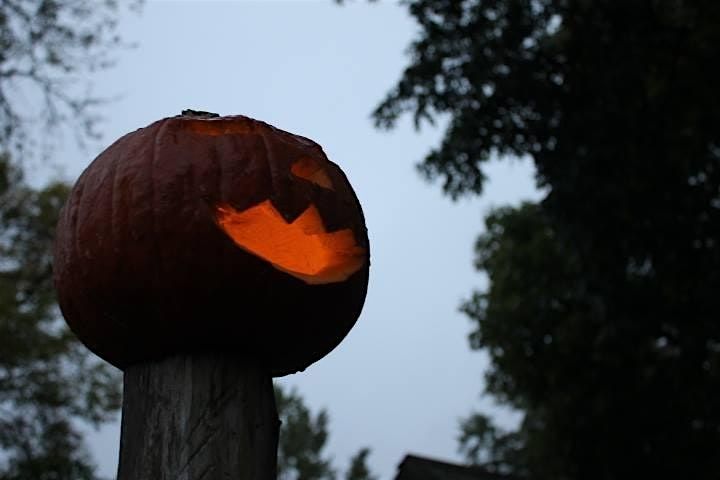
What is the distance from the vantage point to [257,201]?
2.52 metres

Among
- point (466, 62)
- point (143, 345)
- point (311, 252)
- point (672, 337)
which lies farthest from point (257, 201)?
point (672, 337)

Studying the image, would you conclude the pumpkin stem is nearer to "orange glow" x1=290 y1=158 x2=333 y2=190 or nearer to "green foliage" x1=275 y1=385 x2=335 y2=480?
"orange glow" x1=290 y1=158 x2=333 y2=190

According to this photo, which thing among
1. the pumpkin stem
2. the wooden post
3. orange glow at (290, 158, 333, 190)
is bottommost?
the wooden post

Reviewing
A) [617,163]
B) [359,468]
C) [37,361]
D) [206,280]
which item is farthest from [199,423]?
[359,468]

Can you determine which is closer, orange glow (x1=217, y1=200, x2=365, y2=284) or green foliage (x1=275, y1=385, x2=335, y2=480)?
orange glow (x1=217, y1=200, x2=365, y2=284)

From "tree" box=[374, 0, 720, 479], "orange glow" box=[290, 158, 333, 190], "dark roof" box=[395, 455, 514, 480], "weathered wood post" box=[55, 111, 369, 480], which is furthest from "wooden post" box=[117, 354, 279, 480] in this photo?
"tree" box=[374, 0, 720, 479]

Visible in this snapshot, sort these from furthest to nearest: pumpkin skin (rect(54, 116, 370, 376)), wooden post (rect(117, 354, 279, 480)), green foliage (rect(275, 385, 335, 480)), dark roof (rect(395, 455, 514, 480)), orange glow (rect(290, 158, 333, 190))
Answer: green foliage (rect(275, 385, 335, 480)) < dark roof (rect(395, 455, 514, 480)) < orange glow (rect(290, 158, 333, 190)) < pumpkin skin (rect(54, 116, 370, 376)) < wooden post (rect(117, 354, 279, 480))

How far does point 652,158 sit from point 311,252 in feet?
27.9

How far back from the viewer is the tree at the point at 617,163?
9.44 meters

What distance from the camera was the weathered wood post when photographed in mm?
2281

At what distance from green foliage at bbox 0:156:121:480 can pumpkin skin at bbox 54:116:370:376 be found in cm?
938

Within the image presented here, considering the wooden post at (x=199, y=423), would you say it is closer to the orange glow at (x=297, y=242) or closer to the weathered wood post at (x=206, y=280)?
the weathered wood post at (x=206, y=280)

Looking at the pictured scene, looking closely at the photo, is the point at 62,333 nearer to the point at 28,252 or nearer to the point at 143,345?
the point at 28,252

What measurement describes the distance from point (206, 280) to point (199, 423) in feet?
1.39
